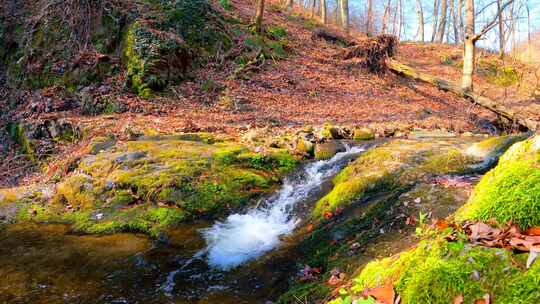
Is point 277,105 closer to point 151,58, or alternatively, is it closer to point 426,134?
point 151,58

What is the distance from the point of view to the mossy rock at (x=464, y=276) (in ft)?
6.23

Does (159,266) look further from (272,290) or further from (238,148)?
(238,148)

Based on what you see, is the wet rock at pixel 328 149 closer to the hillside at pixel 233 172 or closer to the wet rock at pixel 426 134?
the hillside at pixel 233 172

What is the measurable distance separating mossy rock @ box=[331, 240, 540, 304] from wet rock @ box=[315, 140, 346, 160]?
632cm

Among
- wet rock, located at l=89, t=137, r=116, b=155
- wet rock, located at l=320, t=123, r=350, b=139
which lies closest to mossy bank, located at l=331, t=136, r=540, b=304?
wet rock, located at l=320, t=123, r=350, b=139

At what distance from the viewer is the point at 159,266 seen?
212 inches

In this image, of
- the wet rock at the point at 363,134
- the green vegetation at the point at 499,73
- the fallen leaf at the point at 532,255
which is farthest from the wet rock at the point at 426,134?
the green vegetation at the point at 499,73

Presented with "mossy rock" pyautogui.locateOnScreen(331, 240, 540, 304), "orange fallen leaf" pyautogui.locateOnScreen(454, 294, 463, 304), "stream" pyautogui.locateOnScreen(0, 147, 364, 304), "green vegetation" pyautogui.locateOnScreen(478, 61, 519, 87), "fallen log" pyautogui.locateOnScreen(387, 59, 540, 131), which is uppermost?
"green vegetation" pyautogui.locateOnScreen(478, 61, 519, 87)

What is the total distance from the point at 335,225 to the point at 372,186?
44.6 inches

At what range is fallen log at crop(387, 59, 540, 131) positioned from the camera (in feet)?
38.8

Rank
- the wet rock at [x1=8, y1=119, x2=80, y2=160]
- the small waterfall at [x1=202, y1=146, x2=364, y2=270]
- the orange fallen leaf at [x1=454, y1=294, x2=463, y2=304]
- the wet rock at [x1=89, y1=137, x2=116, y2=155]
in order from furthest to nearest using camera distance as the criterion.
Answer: the wet rock at [x1=8, y1=119, x2=80, y2=160] → the wet rock at [x1=89, y1=137, x2=116, y2=155] → the small waterfall at [x1=202, y1=146, x2=364, y2=270] → the orange fallen leaf at [x1=454, y1=294, x2=463, y2=304]

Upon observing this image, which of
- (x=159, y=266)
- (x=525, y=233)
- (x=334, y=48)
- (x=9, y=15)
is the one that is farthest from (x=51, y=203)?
(x=334, y=48)

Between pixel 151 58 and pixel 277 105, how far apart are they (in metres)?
4.68

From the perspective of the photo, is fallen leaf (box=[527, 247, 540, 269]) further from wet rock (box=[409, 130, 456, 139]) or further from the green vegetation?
the green vegetation
